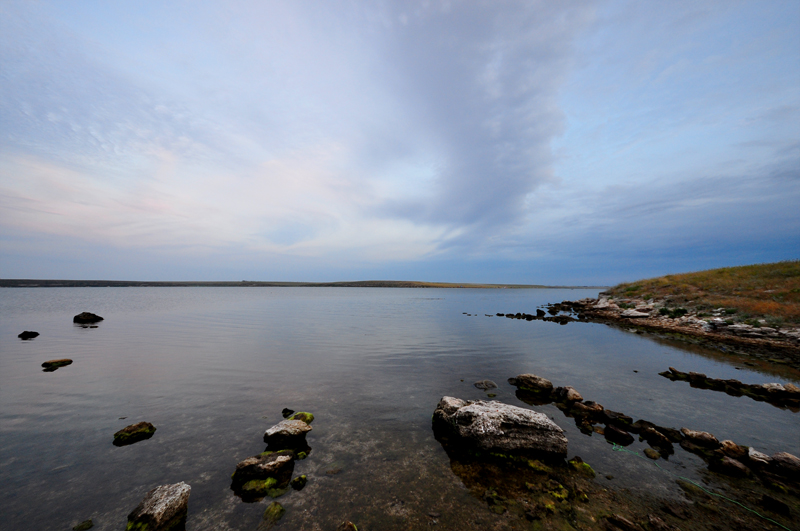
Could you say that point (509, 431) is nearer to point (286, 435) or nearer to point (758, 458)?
point (758, 458)

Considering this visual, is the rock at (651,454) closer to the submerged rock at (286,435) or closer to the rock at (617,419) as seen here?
the rock at (617,419)

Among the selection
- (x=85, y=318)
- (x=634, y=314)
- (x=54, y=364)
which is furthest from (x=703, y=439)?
(x=85, y=318)

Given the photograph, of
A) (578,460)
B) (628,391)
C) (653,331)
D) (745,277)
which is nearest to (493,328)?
(653,331)

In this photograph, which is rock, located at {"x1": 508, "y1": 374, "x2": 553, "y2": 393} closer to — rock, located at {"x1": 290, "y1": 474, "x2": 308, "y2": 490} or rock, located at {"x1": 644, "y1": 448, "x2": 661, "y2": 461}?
rock, located at {"x1": 644, "y1": 448, "x2": 661, "y2": 461}

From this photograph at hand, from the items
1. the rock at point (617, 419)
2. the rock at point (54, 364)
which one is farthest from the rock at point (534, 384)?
the rock at point (54, 364)

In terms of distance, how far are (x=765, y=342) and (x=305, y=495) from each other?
40.1 meters

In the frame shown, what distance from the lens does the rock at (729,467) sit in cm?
854

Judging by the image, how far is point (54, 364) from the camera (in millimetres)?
19406

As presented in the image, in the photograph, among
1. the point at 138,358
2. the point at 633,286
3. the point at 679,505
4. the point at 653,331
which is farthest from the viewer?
the point at 633,286

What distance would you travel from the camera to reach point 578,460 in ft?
30.7

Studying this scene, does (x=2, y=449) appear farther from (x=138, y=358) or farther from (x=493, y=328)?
(x=493, y=328)

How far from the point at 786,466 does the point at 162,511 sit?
1726 centimetres

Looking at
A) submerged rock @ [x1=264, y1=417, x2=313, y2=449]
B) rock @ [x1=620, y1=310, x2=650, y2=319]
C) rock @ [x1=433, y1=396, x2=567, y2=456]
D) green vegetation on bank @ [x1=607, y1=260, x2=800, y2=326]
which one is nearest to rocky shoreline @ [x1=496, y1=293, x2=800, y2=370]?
rock @ [x1=620, y1=310, x2=650, y2=319]

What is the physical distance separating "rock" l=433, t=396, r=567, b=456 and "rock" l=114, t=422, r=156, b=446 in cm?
1171
